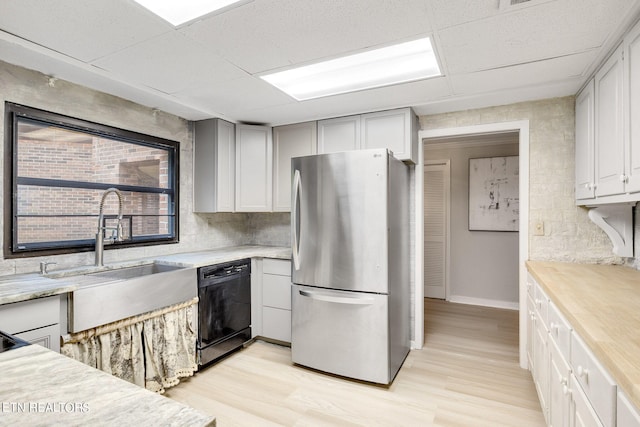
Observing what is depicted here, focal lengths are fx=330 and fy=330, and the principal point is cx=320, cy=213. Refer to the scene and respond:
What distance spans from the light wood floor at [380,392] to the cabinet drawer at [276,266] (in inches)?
28.2

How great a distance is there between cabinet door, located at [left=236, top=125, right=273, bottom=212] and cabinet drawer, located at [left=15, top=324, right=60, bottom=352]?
1840 mm

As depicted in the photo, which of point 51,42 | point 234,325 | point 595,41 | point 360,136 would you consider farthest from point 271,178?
point 595,41

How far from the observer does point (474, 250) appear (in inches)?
179

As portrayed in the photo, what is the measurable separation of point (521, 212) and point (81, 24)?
319cm

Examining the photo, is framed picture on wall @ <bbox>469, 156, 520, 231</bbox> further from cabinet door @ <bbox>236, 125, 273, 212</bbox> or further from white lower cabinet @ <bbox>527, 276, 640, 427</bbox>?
cabinet door @ <bbox>236, 125, 273, 212</bbox>

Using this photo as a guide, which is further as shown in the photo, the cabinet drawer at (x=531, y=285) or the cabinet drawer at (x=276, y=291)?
the cabinet drawer at (x=276, y=291)

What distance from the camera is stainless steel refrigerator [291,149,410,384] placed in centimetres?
240

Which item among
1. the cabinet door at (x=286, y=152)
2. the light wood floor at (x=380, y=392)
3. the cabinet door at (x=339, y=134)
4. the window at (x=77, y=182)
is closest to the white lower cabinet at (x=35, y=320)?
the window at (x=77, y=182)

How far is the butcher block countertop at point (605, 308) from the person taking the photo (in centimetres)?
91

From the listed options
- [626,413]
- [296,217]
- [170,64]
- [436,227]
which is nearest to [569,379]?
[626,413]

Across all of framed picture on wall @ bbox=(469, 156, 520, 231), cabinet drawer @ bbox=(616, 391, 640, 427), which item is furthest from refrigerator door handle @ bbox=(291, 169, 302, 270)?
framed picture on wall @ bbox=(469, 156, 520, 231)

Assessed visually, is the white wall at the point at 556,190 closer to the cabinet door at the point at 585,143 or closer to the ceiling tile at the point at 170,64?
the cabinet door at the point at 585,143

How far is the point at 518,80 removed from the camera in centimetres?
228

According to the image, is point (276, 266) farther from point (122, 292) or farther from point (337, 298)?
point (122, 292)
